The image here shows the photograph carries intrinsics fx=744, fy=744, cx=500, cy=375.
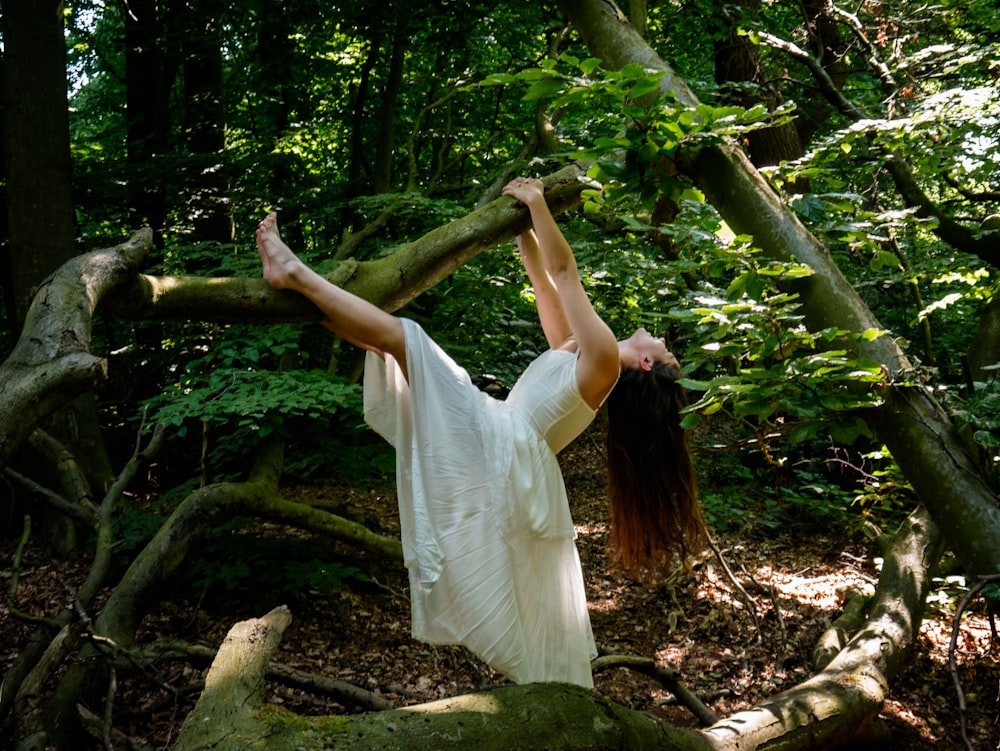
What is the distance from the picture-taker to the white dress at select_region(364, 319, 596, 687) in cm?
224

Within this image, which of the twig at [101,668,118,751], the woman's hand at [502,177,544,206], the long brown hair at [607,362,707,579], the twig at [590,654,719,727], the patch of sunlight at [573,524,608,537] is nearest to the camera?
the woman's hand at [502,177,544,206]

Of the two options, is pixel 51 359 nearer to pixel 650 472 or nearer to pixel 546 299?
pixel 546 299

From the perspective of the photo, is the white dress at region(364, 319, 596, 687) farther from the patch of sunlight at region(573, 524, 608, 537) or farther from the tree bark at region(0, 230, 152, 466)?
the patch of sunlight at region(573, 524, 608, 537)

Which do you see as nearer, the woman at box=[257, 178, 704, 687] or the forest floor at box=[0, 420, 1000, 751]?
the woman at box=[257, 178, 704, 687]

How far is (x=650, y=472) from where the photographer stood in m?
2.76

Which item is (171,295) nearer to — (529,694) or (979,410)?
(529,694)

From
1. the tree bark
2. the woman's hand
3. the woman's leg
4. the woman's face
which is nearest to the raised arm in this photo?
the woman's hand

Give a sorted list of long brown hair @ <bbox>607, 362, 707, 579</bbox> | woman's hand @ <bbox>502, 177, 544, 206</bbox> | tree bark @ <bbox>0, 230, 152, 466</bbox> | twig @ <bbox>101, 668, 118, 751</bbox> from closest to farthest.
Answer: tree bark @ <bbox>0, 230, 152, 466</bbox>, woman's hand @ <bbox>502, 177, 544, 206</bbox>, long brown hair @ <bbox>607, 362, 707, 579</bbox>, twig @ <bbox>101, 668, 118, 751</bbox>

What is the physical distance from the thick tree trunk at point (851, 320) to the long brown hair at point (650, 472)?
22.6 inches

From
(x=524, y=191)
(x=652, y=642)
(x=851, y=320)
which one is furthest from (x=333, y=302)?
(x=652, y=642)

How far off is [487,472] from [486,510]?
4.5 inches

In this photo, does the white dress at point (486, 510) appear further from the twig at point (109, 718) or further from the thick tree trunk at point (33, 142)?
the thick tree trunk at point (33, 142)

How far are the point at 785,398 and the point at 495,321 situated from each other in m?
4.40

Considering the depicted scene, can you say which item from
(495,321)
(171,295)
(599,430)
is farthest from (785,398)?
(599,430)
